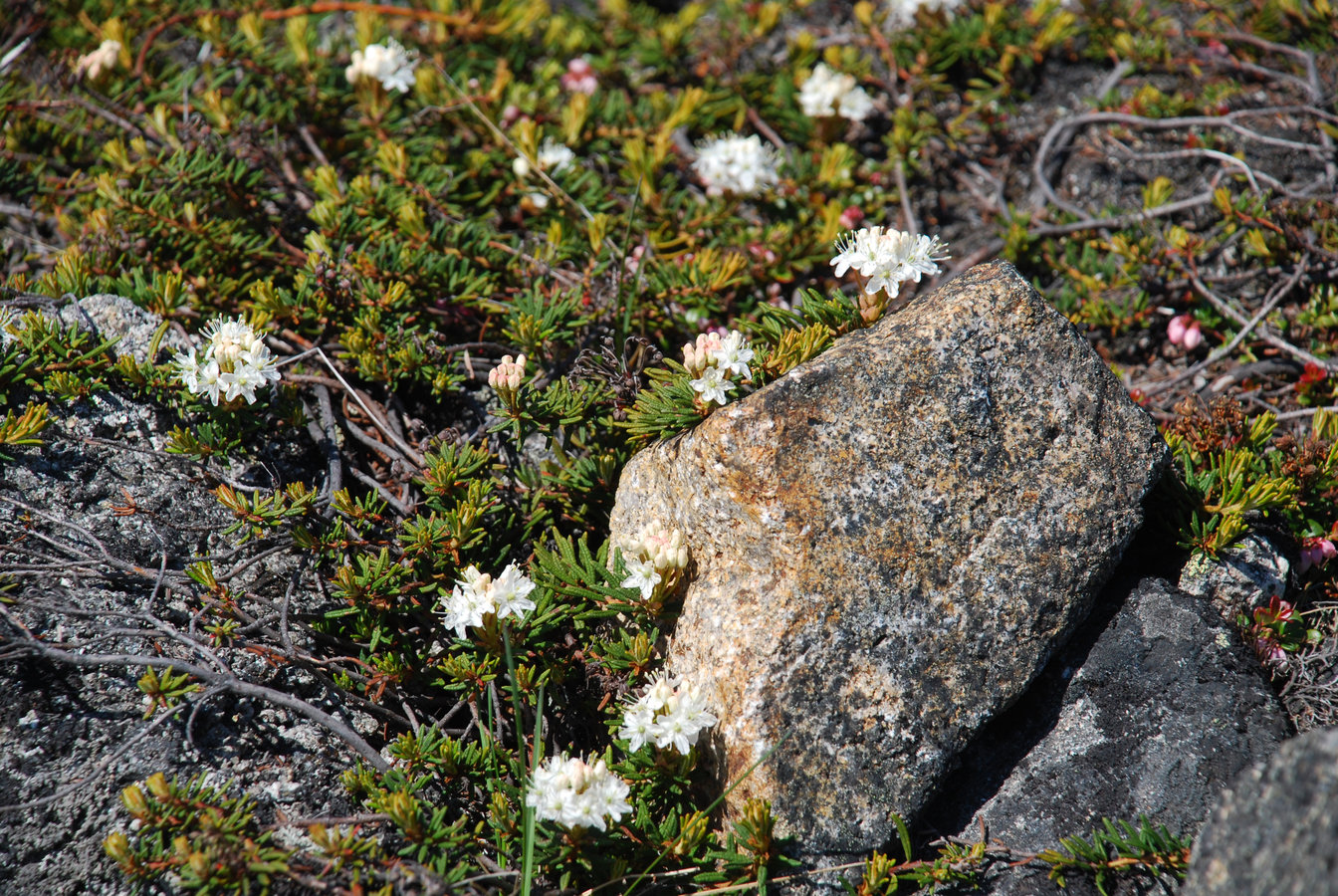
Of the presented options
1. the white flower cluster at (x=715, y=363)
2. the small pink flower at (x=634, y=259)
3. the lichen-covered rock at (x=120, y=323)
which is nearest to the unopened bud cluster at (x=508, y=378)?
the white flower cluster at (x=715, y=363)

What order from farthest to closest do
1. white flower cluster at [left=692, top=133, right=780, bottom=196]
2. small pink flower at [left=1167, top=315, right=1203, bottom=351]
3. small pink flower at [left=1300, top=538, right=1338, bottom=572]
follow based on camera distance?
white flower cluster at [left=692, top=133, right=780, bottom=196], small pink flower at [left=1167, top=315, right=1203, bottom=351], small pink flower at [left=1300, top=538, right=1338, bottom=572]

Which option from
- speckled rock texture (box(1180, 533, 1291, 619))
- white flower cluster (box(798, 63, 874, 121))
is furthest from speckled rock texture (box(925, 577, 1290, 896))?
white flower cluster (box(798, 63, 874, 121))

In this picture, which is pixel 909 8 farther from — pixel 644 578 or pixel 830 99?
pixel 644 578

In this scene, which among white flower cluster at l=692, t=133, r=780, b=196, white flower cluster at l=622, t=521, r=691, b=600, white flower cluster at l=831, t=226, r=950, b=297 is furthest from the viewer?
white flower cluster at l=692, t=133, r=780, b=196

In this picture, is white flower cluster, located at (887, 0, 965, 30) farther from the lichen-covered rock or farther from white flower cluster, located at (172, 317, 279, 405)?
the lichen-covered rock

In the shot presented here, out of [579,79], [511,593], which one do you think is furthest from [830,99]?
[511,593]

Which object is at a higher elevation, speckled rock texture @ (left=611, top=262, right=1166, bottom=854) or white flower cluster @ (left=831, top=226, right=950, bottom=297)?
white flower cluster @ (left=831, top=226, right=950, bottom=297)

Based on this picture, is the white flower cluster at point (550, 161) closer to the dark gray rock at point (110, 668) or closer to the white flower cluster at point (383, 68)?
the white flower cluster at point (383, 68)
